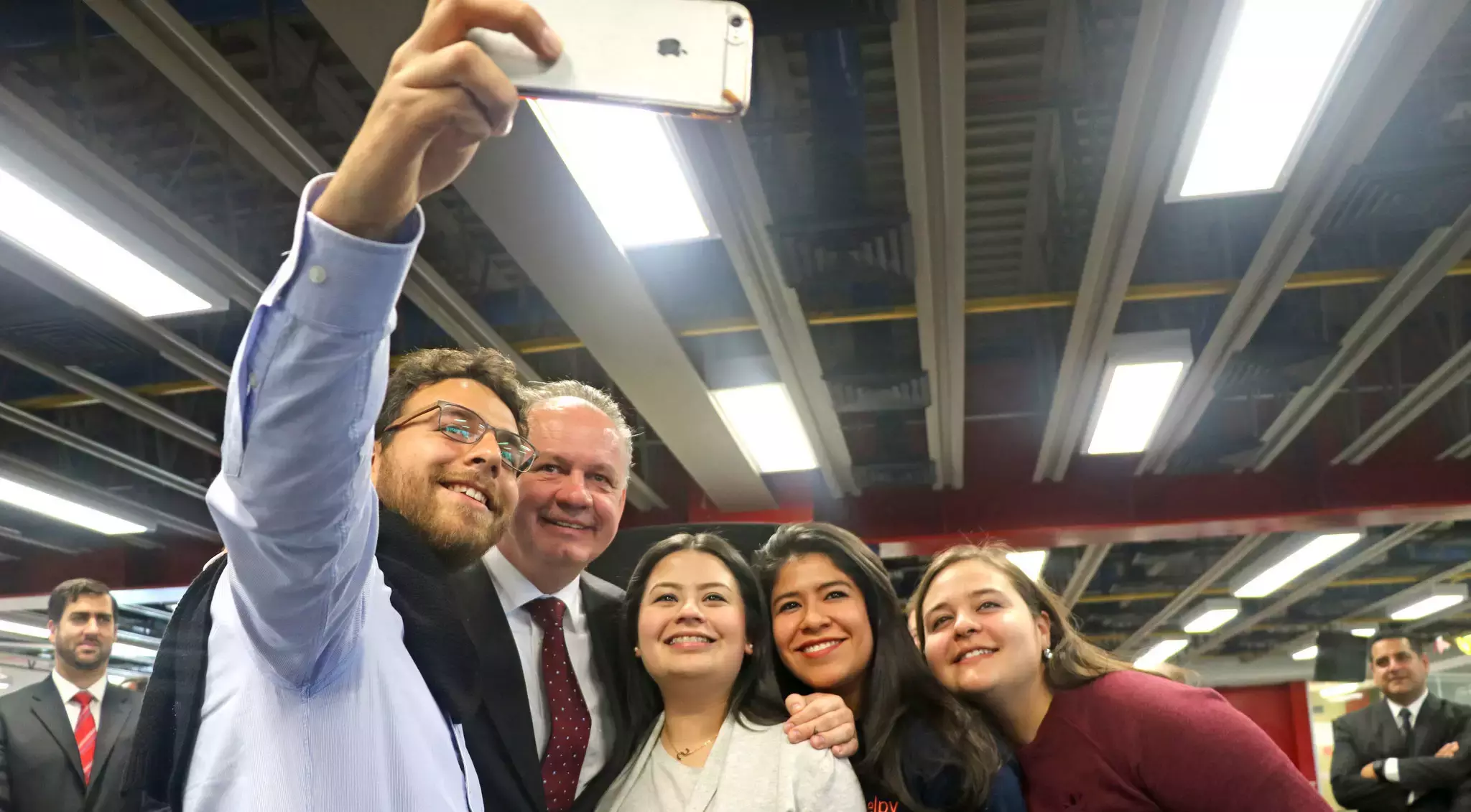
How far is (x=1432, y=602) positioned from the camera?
36.3 feet

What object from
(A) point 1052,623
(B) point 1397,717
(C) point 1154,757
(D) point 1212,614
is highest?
(D) point 1212,614

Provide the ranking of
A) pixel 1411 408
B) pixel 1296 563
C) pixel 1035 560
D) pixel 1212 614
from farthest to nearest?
pixel 1212 614 < pixel 1296 563 < pixel 1035 560 < pixel 1411 408

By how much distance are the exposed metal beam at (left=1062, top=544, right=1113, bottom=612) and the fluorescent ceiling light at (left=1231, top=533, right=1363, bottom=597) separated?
4.38 feet

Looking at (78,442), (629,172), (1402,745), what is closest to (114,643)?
(78,442)

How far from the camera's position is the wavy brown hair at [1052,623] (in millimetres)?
1881

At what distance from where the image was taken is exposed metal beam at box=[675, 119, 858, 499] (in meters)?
2.76

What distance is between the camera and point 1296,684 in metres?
16.0

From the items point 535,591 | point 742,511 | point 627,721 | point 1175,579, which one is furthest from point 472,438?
point 1175,579

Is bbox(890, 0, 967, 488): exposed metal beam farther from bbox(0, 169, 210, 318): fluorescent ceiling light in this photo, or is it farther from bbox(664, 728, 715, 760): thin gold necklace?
bbox(0, 169, 210, 318): fluorescent ceiling light

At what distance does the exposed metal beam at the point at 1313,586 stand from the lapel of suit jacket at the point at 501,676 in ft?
22.0

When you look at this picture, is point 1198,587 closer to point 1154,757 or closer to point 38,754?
point 1154,757

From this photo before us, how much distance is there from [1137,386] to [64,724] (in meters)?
4.40

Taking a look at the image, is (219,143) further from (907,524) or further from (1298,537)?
(1298,537)

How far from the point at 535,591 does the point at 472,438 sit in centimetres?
55
